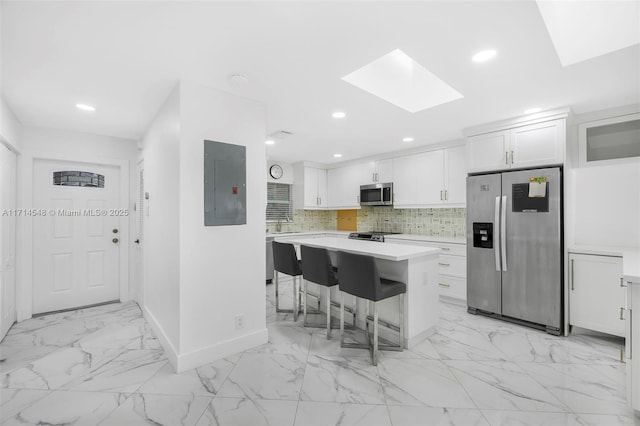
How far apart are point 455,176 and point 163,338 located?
13.4 ft

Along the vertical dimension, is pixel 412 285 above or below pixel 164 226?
below

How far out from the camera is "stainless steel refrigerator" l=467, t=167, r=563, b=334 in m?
2.94

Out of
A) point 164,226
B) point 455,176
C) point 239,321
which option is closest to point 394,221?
point 455,176

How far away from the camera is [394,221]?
5383mm

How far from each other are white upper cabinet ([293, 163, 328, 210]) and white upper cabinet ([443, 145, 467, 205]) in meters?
2.56

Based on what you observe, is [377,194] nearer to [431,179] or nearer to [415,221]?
[415,221]

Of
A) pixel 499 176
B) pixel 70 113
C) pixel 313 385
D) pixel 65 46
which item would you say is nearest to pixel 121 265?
pixel 70 113

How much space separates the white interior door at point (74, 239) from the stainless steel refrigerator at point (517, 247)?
467 cm

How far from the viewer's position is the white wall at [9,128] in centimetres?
260

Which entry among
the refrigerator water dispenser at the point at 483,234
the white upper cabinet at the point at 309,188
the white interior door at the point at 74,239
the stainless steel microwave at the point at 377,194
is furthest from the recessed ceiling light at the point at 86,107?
the refrigerator water dispenser at the point at 483,234

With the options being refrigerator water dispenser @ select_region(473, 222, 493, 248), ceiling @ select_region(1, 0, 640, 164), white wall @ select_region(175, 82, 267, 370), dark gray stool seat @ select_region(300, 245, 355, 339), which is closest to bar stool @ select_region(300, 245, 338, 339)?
dark gray stool seat @ select_region(300, 245, 355, 339)

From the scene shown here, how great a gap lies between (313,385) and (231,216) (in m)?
1.47

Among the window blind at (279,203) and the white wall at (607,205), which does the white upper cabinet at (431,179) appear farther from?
the window blind at (279,203)

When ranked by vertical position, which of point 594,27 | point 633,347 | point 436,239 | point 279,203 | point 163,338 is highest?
point 594,27
